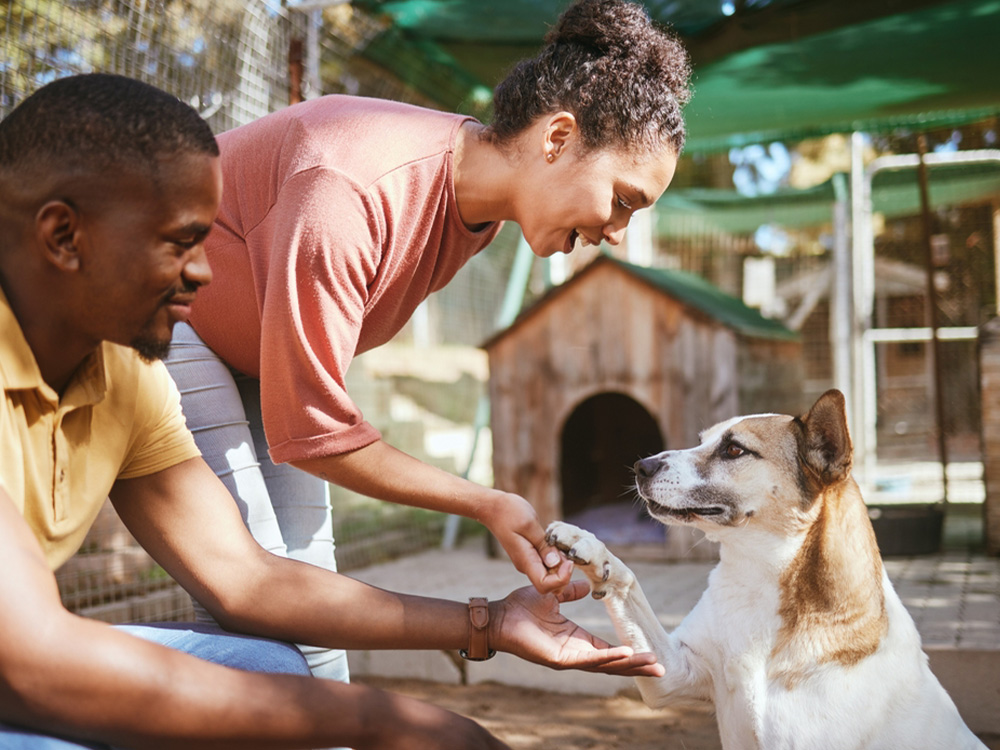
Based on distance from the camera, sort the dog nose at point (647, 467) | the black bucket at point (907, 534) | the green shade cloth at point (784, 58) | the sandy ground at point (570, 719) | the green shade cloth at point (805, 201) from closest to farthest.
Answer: the dog nose at point (647, 467) < the sandy ground at point (570, 719) < the green shade cloth at point (784, 58) < the black bucket at point (907, 534) < the green shade cloth at point (805, 201)

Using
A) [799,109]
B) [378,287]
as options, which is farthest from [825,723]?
[799,109]

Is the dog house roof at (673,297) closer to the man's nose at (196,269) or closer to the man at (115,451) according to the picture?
the man at (115,451)

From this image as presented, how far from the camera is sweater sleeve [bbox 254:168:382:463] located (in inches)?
68.3

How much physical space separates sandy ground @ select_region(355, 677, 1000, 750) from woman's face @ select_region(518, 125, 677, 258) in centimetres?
194

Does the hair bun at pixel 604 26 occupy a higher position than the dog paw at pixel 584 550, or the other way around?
the hair bun at pixel 604 26

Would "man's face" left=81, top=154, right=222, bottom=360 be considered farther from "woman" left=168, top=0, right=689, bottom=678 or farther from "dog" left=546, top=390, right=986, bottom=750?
"dog" left=546, top=390, right=986, bottom=750

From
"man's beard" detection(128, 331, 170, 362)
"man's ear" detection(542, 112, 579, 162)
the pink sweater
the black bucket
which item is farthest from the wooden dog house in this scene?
"man's beard" detection(128, 331, 170, 362)

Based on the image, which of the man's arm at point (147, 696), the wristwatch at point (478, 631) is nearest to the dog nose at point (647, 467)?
the wristwatch at point (478, 631)

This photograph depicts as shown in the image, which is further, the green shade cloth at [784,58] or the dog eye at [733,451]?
the green shade cloth at [784,58]

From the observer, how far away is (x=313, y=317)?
175 centimetres

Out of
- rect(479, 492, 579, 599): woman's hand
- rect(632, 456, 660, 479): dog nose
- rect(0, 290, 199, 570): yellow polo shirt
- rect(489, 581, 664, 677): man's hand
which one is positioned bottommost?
rect(489, 581, 664, 677): man's hand

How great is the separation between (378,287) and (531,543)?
0.61 metres

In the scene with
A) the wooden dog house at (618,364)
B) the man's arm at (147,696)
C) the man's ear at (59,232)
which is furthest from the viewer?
the wooden dog house at (618,364)

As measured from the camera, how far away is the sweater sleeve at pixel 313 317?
5.69 feet
